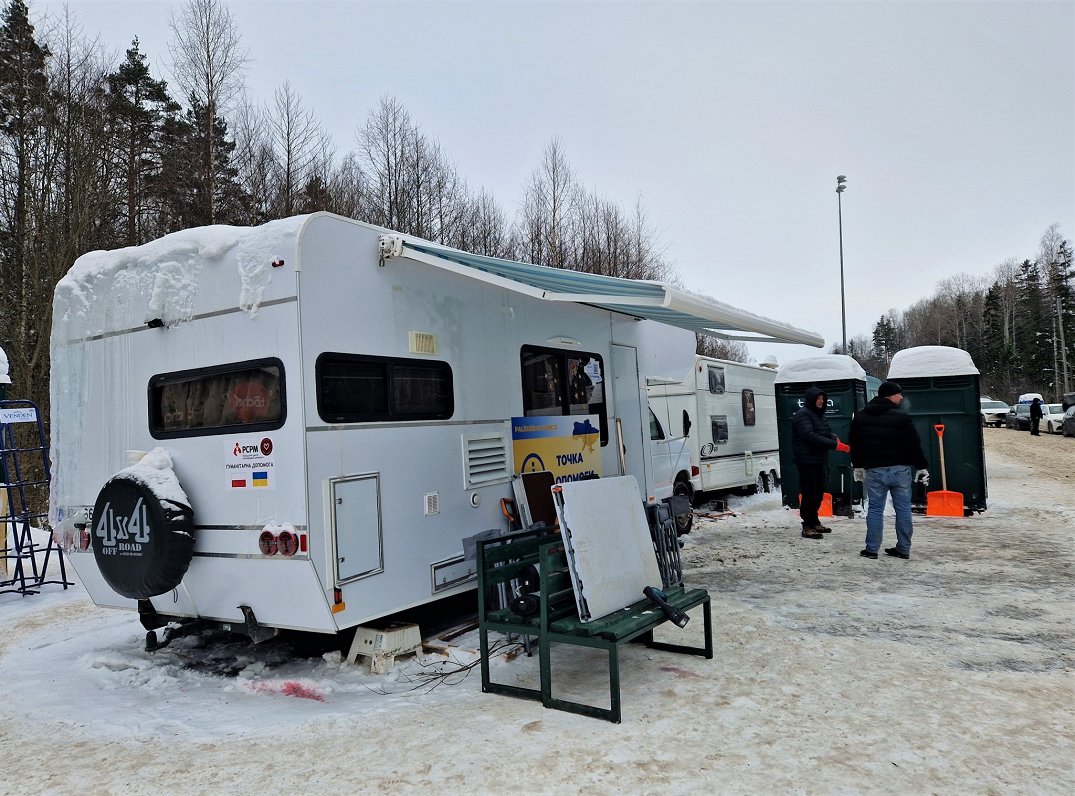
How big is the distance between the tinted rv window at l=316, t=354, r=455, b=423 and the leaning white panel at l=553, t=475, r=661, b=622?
129 centimetres

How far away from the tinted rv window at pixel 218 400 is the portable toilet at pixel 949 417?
9167mm

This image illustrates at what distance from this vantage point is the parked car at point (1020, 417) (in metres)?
33.6

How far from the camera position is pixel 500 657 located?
4852 mm

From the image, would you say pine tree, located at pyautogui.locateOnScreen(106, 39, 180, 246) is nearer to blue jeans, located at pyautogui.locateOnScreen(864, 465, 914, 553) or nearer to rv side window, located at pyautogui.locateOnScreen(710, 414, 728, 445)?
rv side window, located at pyautogui.locateOnScreen(710, 414, 728, 445)

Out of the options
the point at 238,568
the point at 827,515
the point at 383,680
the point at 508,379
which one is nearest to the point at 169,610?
the point at 238,568

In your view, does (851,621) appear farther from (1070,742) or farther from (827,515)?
(827,515)

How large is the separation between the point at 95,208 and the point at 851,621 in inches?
563

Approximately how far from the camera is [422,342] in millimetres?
5152

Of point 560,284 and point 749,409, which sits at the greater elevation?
point 560,284

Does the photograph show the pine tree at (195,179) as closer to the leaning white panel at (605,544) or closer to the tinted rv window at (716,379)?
the tinted rv window at (716,379)

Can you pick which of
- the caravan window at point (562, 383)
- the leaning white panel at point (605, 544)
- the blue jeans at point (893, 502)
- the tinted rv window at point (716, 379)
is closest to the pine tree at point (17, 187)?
the caravan window at point (562, 383)

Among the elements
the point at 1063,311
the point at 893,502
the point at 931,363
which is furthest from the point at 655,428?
the point at 1063,311

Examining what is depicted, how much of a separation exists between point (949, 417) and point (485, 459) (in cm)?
776

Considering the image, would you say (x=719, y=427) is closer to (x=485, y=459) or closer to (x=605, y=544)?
(x=485, y=459)
